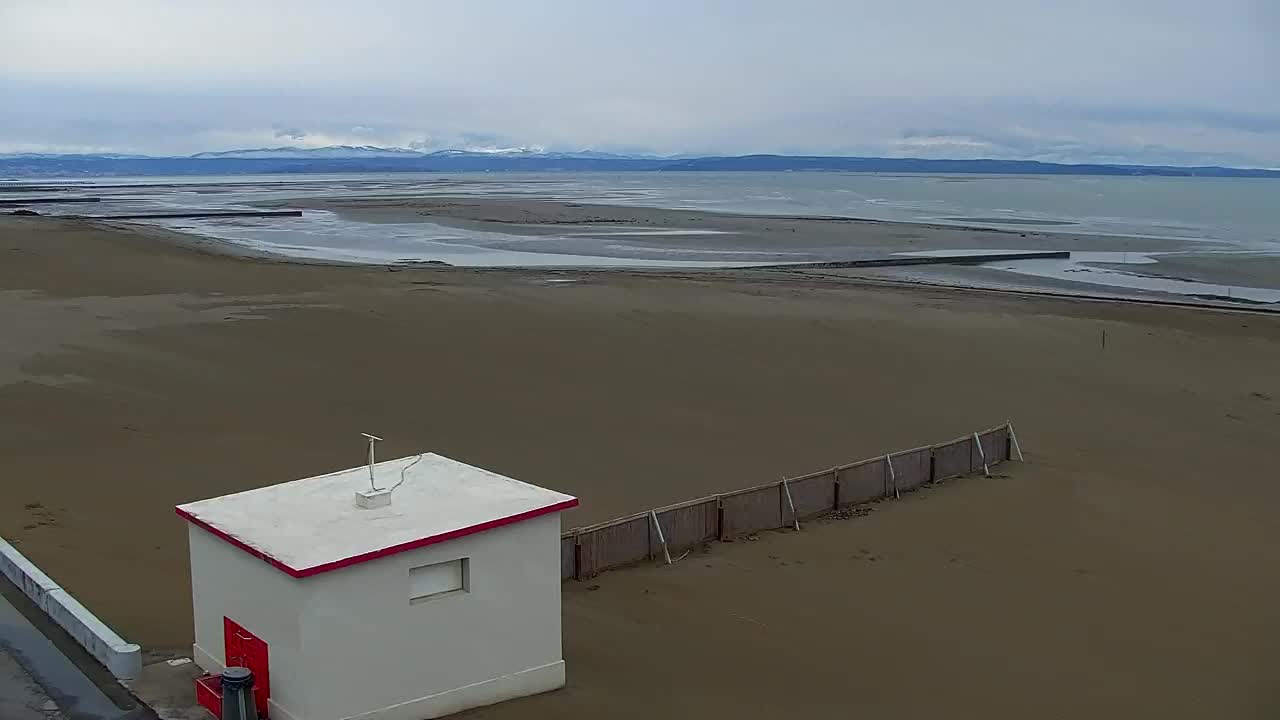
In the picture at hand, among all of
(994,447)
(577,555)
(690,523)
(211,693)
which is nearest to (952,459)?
(994,447)

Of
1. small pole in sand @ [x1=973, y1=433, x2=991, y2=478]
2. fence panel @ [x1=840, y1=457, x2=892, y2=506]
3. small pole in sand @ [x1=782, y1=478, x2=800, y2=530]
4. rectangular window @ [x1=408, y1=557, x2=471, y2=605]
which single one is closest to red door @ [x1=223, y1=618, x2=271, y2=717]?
rectangular window @ [x1=408, y1=557, x2=471, y2=605]

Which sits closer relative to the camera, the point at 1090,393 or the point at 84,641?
the point at 84,641

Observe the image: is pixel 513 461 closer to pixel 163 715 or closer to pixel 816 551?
pixel 816 551

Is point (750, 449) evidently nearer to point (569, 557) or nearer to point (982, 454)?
point (982, 454)

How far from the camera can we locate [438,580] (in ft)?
34.6

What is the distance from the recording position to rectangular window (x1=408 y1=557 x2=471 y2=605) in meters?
10.4

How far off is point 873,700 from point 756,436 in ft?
35.7

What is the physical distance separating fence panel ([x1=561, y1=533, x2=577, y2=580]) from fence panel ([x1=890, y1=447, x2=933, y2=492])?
6386 millimetres

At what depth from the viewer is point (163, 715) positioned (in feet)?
33.9

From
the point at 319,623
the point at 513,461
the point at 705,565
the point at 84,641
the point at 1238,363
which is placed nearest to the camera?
the point at 319,623

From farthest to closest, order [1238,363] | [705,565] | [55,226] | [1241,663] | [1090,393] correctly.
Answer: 1. [55,226]
2. [1238,363]
3. [1090,393]
4. [705,565]
5. [1241,663]

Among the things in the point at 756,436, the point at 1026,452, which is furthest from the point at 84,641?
the point at 1026,452

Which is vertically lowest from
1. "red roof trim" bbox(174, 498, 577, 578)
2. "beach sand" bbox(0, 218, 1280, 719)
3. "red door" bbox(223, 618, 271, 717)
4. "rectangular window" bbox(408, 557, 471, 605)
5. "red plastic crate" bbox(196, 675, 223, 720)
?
"beach sand" bbox(0, 218, 1280, 719)

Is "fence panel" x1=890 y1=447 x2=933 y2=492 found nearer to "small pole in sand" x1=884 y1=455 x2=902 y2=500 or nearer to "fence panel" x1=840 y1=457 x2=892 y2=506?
"small pole in sand" x1=884 y1=455 x2=902 y2=500
